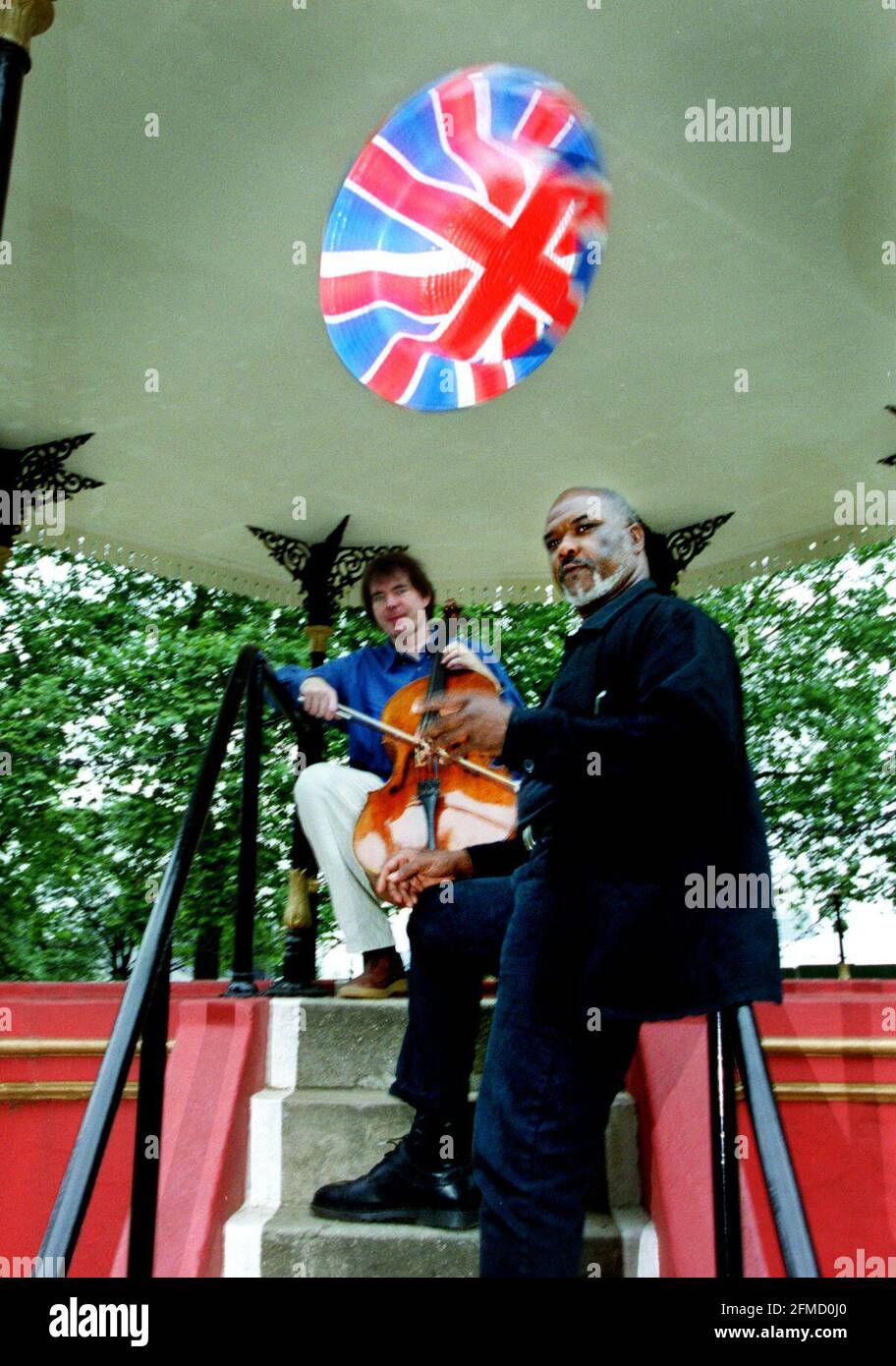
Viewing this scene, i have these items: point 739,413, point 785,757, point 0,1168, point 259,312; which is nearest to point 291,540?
point 259,312

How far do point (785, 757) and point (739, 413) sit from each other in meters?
6.66

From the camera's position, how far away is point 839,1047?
2.58m

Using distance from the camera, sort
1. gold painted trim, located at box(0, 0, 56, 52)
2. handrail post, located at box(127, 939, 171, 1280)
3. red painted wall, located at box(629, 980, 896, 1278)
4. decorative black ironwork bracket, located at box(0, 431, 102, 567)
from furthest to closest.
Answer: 1. decorative black ironwork bracket, located at box(0, 431, 102, 567)
2. red painted wall, located at box(629, 980, 896, 1278)
3. handrail post, located at box(127, 939, 171, 1280)
4. gold painted trim, located at box(0, 0, 56, 52)

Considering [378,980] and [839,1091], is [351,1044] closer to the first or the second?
[378,980]

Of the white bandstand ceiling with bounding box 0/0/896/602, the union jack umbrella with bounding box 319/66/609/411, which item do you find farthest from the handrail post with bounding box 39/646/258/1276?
the union jack umbrella with bounding box 319/66/609/411

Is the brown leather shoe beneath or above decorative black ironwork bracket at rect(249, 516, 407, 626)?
beneath

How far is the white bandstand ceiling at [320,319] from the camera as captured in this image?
2740mm

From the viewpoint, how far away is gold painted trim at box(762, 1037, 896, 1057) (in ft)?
8.47

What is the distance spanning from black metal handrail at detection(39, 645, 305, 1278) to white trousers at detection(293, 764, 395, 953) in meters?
0.30

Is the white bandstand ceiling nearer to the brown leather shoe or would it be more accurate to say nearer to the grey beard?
the grey beard

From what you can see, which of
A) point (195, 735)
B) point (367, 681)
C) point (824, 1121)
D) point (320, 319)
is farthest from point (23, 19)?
point (195, 735)

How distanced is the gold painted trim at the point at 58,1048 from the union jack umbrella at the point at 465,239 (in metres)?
2.35

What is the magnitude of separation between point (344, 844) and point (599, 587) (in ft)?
5.09
